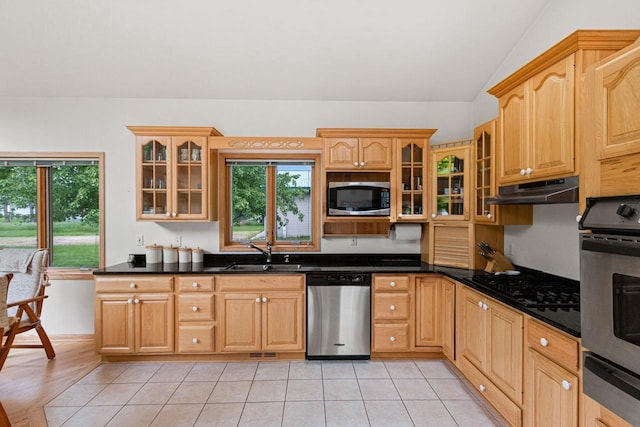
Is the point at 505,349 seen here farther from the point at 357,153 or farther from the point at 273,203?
the point at 273,203

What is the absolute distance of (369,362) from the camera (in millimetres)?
3078

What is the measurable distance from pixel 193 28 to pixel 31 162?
2435mm

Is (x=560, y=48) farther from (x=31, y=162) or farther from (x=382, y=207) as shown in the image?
(x=31, y=162)

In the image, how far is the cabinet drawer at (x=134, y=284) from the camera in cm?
302

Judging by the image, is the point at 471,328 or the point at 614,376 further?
the point at 471,328

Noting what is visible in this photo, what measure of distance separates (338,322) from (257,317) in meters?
0.76

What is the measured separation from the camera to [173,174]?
3.29 m

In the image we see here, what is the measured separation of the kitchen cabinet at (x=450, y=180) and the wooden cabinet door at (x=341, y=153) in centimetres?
80

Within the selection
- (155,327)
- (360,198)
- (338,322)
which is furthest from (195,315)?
(360,198)

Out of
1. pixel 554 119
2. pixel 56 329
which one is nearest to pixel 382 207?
pixel 554 119

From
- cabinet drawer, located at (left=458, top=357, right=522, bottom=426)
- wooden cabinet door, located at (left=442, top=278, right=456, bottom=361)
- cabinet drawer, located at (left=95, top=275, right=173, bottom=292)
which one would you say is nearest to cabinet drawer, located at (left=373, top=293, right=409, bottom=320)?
wooden cabinet door, located at (left=442, top=278, right=456, bottom=361)

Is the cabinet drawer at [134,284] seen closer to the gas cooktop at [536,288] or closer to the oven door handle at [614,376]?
the gas cooktop at [536,288]

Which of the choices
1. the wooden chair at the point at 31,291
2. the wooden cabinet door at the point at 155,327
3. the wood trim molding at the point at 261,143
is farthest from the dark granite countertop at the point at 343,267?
the wood trim molding at the point at 261,143

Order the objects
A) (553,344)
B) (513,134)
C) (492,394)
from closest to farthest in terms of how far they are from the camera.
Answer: (553,344) → (492,394) → (513,134)
